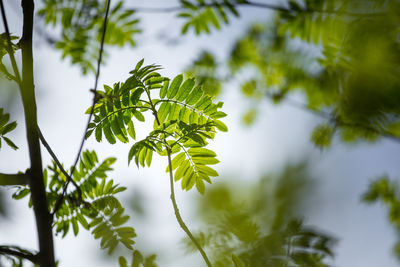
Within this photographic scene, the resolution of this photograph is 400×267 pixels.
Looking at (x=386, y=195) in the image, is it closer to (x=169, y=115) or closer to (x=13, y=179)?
(x=169, y=115)

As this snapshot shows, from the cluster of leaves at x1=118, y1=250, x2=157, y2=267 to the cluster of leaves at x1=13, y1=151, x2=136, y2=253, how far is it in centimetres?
6

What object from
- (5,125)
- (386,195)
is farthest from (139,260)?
(386,195)

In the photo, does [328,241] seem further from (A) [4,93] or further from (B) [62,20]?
(B) [62,20]

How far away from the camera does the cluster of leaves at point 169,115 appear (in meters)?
0.91

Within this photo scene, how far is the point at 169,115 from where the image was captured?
1024mm

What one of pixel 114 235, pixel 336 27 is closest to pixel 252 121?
pixel 336 27

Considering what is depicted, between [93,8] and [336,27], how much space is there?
1.49 m

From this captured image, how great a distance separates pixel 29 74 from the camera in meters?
0.72

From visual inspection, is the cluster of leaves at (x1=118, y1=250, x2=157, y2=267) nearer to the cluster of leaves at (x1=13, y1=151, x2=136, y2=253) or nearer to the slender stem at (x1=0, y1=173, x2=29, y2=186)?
the cluster of leaves at (x1=13, y1=151, x2=136, y2=253)

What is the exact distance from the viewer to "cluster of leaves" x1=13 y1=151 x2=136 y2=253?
1038 mm

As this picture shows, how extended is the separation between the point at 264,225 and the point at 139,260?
1.56ft

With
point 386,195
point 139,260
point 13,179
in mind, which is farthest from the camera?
point 386,195

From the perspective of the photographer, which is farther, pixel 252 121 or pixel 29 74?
pixel 252 121

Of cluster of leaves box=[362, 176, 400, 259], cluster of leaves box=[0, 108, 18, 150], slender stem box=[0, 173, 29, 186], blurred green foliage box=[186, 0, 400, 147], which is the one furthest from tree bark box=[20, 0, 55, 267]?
cluster of leaves box=[362, 176, 400, 259]
